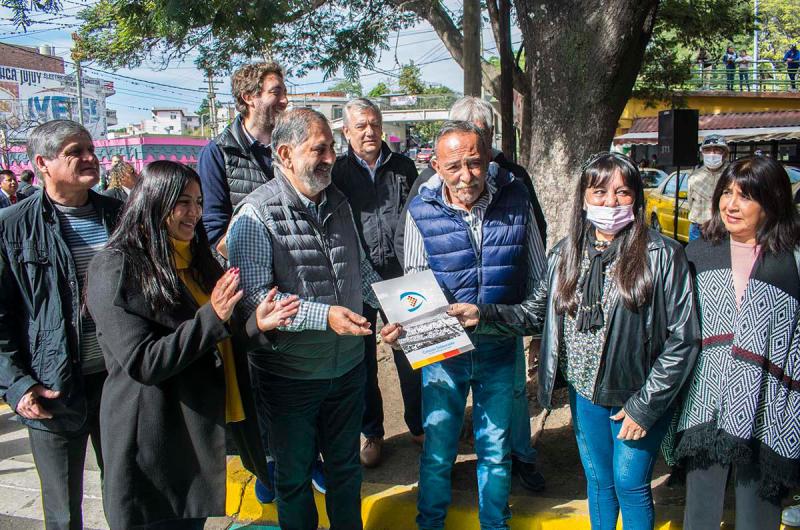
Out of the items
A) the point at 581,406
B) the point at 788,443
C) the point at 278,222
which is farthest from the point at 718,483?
the point at 278,222

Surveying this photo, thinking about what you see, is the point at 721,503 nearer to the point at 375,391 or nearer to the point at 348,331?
the point at 348,331

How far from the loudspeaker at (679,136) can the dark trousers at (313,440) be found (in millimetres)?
8143

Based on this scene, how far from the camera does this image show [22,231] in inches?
105

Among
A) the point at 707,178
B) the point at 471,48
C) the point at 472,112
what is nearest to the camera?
the point at 472,112

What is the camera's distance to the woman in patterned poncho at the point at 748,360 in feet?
8.20

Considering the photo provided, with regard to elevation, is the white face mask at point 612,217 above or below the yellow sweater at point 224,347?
above

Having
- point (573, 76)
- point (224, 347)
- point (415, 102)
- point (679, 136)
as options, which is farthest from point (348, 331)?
point (415, 102)

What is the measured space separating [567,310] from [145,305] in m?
1.69

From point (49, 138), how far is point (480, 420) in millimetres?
2306

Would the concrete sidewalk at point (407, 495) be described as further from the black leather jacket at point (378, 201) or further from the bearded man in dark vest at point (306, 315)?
the black leather jacket at point (378, 201)

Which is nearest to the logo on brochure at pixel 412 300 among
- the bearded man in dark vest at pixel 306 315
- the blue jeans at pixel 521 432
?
the bearded man in dark vest at pixel 306 315

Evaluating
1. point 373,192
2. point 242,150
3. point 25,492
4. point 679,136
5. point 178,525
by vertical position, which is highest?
point 679,136

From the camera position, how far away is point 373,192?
3852mm

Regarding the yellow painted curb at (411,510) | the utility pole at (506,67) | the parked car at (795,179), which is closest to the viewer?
the yellow painted curb at (411,510)
